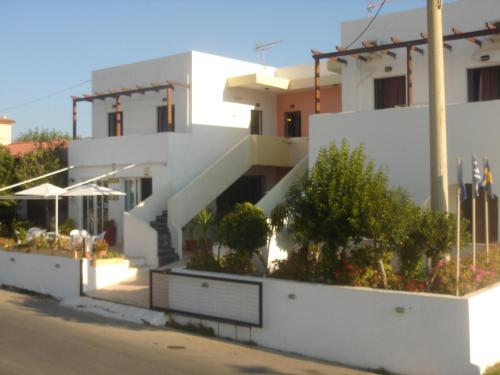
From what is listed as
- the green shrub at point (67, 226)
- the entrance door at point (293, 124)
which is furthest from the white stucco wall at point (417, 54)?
the green shrub at point (67, 226)

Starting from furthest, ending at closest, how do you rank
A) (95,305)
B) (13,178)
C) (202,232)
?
(13,178) → (202,232) → (95,305)

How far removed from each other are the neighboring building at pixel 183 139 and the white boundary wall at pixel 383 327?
26.2 ft

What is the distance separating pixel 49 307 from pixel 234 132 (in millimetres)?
10724

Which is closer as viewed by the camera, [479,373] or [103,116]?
[479,373]

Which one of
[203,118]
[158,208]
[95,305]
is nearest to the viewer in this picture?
[95,305]

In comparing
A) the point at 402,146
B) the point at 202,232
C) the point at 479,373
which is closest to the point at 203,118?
the point at 202,232

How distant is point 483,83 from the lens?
16.9 m

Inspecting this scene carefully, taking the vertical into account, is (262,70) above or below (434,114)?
above

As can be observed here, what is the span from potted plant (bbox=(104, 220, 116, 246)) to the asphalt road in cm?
853

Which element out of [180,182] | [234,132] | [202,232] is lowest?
[202,232]

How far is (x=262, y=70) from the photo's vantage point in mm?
25281

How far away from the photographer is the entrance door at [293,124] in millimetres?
25737

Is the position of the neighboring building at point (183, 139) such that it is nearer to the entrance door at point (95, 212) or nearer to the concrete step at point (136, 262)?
the entrance door at point (95, 212)

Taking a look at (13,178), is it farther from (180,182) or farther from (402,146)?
(402,146)
